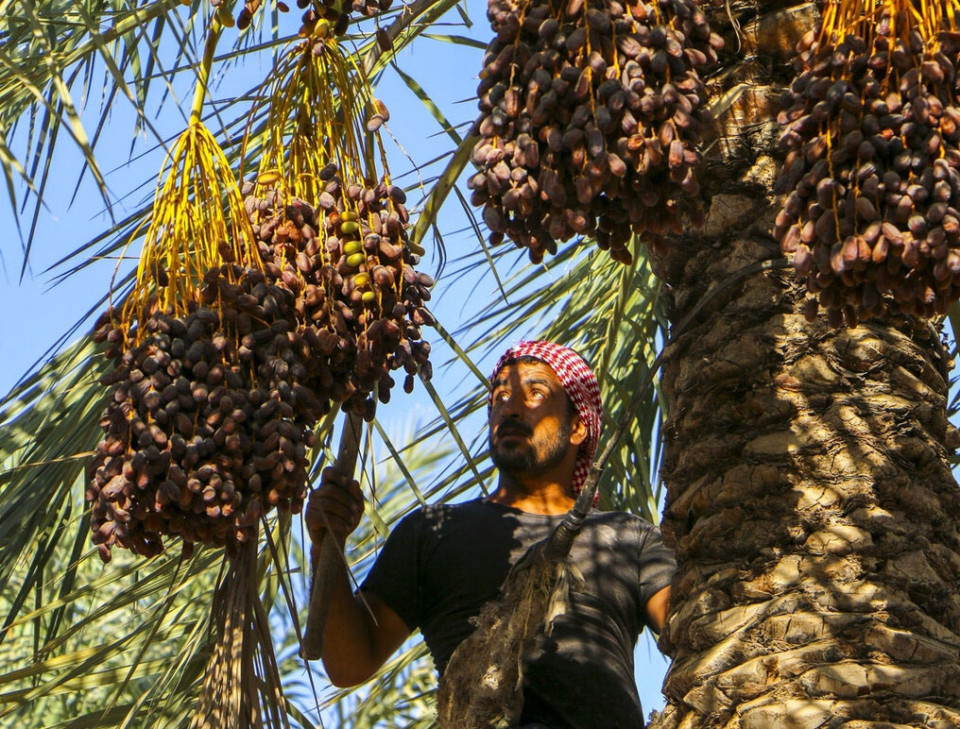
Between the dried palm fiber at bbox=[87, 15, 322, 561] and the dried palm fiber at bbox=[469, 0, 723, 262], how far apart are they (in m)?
0.33

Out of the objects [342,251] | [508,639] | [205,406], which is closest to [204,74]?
[342,251]

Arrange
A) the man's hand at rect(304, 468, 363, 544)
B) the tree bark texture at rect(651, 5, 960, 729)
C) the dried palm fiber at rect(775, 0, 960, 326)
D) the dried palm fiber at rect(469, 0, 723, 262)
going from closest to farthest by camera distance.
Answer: the dried palm fiber at rect(775, 0, 960, 326), the dried palm fiber at rect(469, 0, 723, 262), the tree bark texture at rect(651, 5, 960, 729), the man's hand at rect(304, 468, 363, 544)

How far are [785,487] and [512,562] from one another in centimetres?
100

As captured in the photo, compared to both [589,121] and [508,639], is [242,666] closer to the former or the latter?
[508,639]

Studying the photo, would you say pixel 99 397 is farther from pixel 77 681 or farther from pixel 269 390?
pixel 269 390

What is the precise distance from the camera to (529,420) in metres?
3.36

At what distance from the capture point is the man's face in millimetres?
3271

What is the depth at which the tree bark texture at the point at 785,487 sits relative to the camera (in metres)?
1.87

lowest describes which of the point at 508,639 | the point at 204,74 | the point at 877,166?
the point at 508,639

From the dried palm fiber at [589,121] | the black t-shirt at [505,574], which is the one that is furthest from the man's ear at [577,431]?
the dried palm fiber at [589,121]

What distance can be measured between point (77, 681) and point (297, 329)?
1.16 meters

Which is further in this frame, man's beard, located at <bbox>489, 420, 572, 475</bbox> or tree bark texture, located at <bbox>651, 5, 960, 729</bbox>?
man's beard, located at <bbox>489, 420, 572, 475</bbox>

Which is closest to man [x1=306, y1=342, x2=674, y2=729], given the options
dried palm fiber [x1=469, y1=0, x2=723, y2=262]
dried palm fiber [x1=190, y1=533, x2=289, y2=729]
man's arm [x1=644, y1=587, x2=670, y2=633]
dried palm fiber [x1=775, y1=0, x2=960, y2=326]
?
man's arm [x1=644, y1=587, x2=670, y2=633]

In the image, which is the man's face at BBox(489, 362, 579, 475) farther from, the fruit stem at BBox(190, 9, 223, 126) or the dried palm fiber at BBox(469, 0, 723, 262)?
the dried palm fiber at BBox(469, 0, 723, 262)
